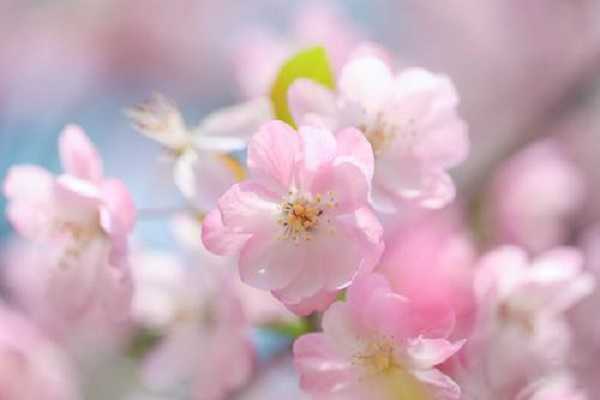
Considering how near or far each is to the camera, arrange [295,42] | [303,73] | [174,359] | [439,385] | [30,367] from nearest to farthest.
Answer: [439,385] → [303,73] → [174,359] → [30,367] → [295,42]

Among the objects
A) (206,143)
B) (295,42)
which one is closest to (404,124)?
(206,143)

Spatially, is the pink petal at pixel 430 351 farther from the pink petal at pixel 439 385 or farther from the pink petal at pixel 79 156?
the pink petal at pixel 79 156

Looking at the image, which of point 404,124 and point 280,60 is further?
point 280,60

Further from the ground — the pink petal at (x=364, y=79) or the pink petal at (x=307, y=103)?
the pink petal at (x=364, y=79)

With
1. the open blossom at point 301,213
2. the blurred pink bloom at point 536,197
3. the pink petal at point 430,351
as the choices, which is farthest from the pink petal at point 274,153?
the blurred pink bloom at point 536,197

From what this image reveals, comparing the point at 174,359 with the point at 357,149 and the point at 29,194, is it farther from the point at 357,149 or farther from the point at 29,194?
the point at 357,149

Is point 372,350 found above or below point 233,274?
below

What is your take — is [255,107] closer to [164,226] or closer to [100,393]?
[164,226]
